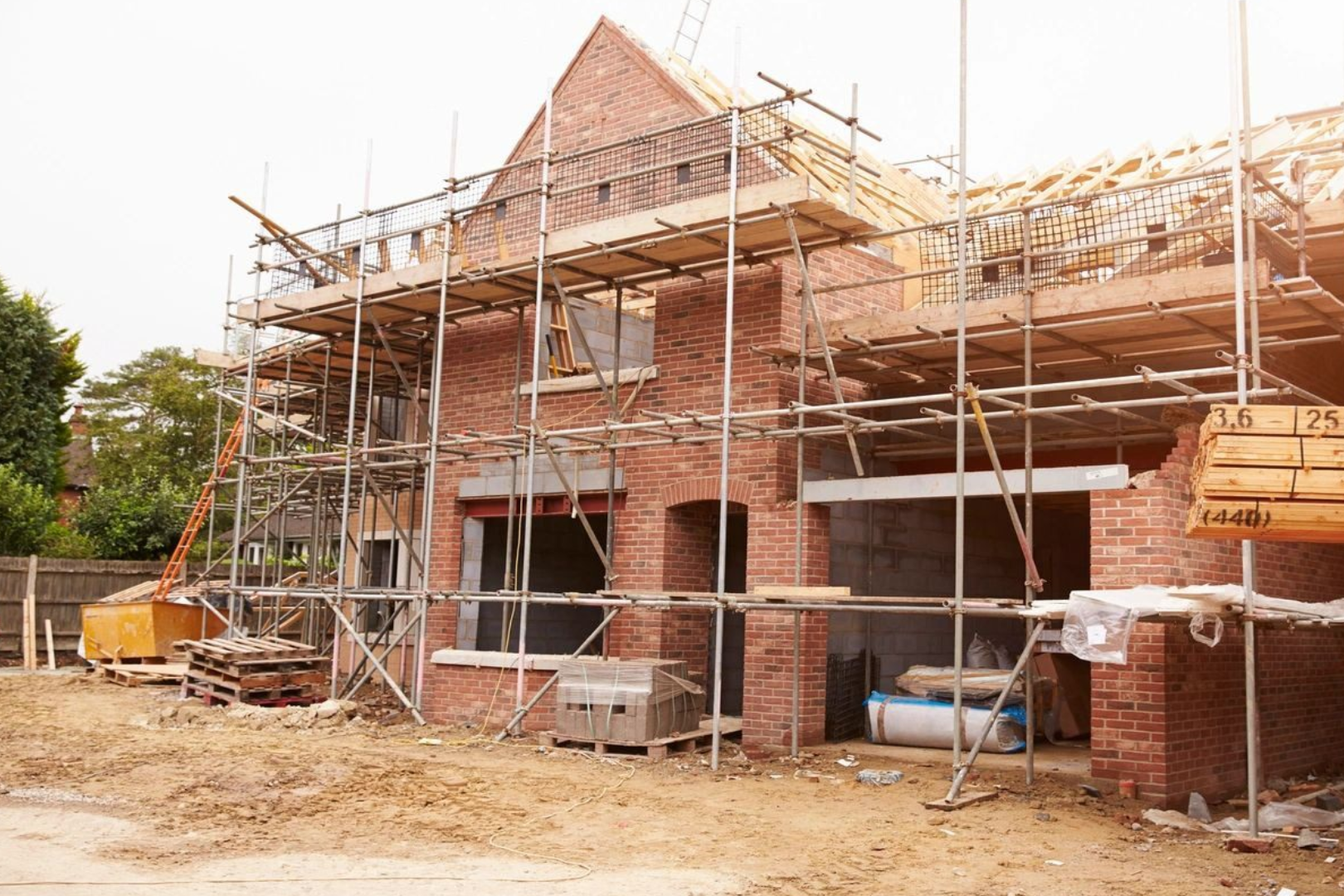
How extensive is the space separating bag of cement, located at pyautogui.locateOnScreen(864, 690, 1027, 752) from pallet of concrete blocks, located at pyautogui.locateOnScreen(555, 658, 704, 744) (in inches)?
78.3

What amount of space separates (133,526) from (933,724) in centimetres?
2023

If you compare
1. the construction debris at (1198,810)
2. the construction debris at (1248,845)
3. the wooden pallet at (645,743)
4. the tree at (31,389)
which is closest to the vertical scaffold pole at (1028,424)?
the construction debris at (1198,810)

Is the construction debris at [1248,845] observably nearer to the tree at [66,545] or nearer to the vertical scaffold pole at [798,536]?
the vertical scaffold pole at [798,536]

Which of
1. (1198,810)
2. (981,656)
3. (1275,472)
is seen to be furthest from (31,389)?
(1275,472)

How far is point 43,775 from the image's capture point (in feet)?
34.9

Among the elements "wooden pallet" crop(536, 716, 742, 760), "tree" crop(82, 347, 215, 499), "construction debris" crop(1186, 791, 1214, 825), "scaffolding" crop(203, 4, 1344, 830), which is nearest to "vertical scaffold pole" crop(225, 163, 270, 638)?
"scaffolding" crop(203, 4, 1344, 830)

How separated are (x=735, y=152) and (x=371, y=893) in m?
8.06

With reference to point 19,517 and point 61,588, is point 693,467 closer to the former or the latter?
point 61,588

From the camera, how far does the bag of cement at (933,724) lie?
1248 centimetres

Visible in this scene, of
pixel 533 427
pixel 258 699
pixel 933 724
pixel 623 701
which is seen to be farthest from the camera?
pixel 258 699

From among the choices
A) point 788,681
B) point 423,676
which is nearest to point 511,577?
point 423,676

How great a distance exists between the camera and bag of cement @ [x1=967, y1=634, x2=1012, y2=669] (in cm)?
1394

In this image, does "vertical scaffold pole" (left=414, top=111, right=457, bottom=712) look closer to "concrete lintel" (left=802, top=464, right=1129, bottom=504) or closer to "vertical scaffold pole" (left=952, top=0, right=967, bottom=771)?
"concrete lintel" (left=802, top=464, right=1129, bottom=504)

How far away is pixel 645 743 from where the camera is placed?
12.1 metres
